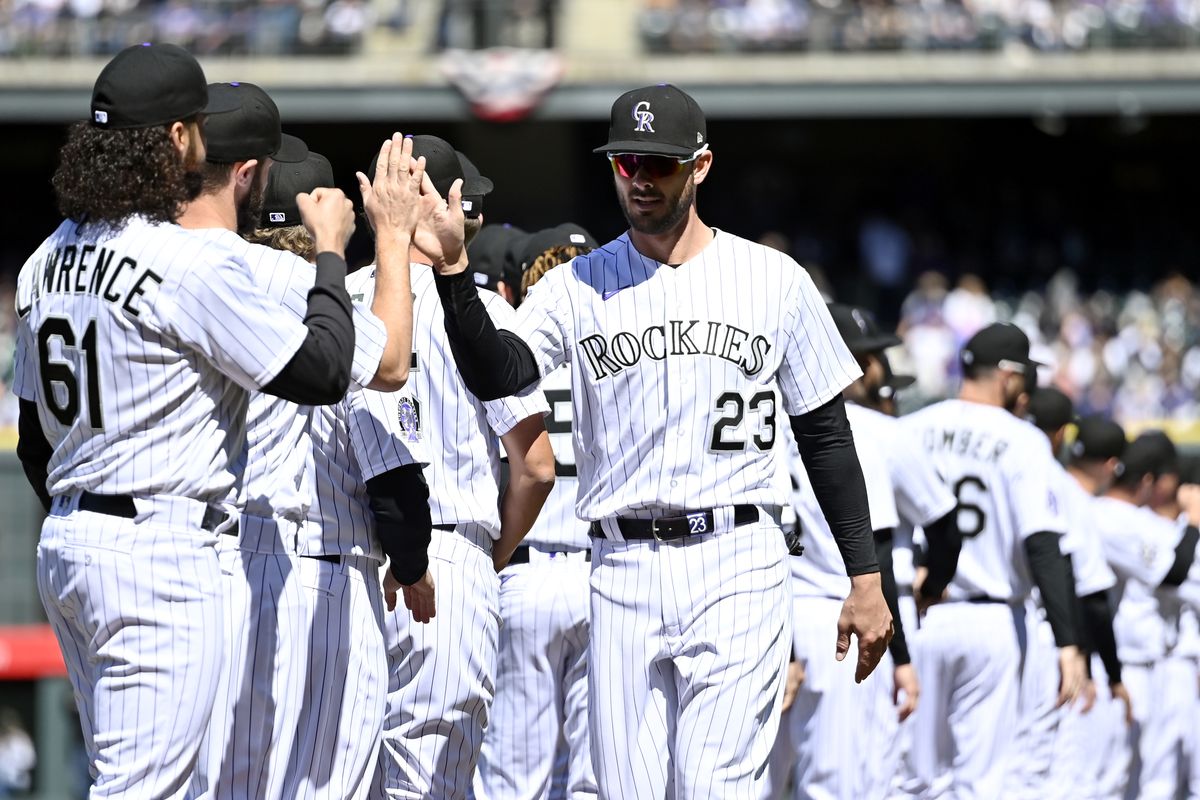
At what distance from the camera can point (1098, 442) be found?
8.71m

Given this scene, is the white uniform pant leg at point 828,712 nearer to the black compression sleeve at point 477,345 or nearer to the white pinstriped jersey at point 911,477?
the white pinstriped jersey at point 911,477

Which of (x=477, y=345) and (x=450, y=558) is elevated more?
(x=477, y=345)

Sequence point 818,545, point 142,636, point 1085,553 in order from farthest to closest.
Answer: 1. point 1085,553
2. point 818,545
3. point 142,636

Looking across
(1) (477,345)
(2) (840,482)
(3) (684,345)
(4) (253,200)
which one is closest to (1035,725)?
(2) (840,482)

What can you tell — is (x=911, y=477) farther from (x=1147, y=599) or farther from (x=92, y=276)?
(x=92, y=276)

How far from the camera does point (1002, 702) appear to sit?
7277 mm

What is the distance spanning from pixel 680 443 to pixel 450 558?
859 millimetres

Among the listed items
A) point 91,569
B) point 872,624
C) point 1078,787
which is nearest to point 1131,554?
point 1078,787

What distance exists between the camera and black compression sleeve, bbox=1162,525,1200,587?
8.66 meters

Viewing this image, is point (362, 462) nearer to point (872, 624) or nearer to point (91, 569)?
point (91, 569)

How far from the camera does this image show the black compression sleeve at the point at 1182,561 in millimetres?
8656

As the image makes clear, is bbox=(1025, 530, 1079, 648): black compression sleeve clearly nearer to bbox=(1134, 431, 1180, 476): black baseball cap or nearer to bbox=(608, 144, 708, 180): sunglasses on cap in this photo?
bbox=(1134, 431, 1180, 476): black baseball cap

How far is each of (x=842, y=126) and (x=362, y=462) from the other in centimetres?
2277

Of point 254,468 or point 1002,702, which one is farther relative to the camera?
point 1002,702
